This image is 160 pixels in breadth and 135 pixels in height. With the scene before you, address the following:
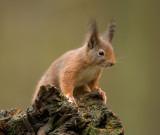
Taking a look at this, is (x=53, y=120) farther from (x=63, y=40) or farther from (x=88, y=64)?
(x=63, y=40)

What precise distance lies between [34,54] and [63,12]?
0.65 metres

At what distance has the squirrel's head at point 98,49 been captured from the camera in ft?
6.36

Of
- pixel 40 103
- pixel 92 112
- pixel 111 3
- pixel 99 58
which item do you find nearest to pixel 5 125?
pixel 40 103

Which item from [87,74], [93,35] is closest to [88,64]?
[87,74]

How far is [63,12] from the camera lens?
371cm

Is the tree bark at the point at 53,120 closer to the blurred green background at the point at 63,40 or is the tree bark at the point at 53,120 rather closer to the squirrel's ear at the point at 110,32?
the squirrel's ear at the point at 110,32

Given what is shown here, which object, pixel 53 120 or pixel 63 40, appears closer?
pixel 53 120

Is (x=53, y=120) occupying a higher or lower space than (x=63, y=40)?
lower

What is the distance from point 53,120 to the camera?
1.22 metres

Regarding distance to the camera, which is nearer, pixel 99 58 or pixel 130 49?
pixel 99 58

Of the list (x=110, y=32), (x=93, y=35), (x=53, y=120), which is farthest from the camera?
(x=110, y=32)

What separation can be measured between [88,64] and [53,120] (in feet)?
2.82

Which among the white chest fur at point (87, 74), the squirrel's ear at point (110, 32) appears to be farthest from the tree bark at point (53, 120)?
the squirrel's ear at point (110, 32)

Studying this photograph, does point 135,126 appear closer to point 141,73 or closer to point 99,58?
point 141,73
